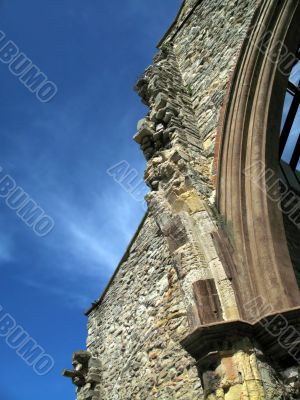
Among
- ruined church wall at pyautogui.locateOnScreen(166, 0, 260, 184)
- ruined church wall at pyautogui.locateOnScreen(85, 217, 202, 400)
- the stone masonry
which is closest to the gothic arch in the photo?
the stone masonry

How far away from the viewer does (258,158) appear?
143 inches

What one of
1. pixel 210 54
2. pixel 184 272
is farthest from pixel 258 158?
pixel 210 54

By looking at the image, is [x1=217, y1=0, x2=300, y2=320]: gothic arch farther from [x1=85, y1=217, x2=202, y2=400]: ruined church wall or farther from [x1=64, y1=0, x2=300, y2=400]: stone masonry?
[x1=85, y1=217, x2=202, y2=400]: ruined church wall

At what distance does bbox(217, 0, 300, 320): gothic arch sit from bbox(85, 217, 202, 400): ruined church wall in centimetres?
150

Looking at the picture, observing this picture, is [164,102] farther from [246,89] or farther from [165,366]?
[165,366]

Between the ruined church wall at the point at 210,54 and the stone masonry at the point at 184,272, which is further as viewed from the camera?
the ruined church wall at the point at 210,54

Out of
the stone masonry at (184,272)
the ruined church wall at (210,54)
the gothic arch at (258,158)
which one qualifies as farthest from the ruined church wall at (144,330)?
the ruined church wall at (210,54)

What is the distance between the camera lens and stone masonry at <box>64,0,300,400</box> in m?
2.54

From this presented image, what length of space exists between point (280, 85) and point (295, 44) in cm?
55

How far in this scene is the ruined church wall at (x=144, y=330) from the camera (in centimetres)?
421

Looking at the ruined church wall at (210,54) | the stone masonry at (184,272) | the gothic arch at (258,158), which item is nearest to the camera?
the stone masonry at (184,272)

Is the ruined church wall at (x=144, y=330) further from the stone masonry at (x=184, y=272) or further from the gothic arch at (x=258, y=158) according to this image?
the gothic arch at (x=258, y=158)

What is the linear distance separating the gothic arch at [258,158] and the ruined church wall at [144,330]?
1501mm

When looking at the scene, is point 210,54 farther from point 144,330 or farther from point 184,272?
point 144,330
